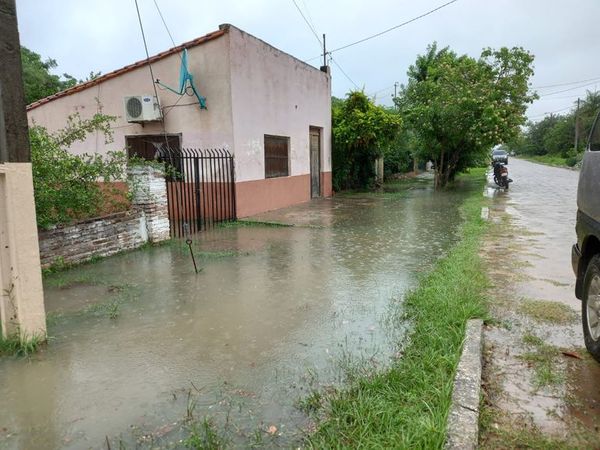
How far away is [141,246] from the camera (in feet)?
26.5

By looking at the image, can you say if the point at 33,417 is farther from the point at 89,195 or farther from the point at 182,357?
the point at 89,195

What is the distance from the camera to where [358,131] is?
17641 mm

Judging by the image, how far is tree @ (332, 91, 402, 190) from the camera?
1753 cm

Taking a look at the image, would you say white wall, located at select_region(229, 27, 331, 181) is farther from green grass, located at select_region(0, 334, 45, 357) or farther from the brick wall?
green grass, located at select_region(0, 334, 45, 357)

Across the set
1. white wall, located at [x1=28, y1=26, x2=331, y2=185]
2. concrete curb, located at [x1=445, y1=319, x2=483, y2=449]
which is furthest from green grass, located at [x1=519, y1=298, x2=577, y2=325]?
white wall, located at [x1=28, y1=26, x2=331, y2=185]

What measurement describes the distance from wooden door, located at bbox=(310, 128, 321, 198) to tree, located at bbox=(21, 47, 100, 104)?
9.54 m

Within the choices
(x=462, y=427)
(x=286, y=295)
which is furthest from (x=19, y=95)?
(x=462, y=427)

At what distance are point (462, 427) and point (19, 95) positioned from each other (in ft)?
12.9

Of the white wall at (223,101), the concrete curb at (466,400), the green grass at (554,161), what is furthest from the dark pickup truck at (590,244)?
the green grass at (554,161)

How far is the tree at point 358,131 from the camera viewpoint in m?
17.5

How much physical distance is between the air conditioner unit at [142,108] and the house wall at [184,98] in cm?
36

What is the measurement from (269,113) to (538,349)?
10506 millimetres

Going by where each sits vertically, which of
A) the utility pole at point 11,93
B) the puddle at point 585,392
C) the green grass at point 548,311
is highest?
the utility pole at point 11,93

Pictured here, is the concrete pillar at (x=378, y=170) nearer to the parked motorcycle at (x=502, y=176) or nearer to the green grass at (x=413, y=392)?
the parked motorcycle at (x=502, y=176)
